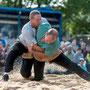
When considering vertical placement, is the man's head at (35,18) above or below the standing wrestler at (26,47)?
above

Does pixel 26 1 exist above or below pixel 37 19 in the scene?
above

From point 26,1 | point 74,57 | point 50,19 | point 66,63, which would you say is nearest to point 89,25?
point 26,1

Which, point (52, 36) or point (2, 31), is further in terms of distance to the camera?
point (2, 31)

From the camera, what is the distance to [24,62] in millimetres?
4996

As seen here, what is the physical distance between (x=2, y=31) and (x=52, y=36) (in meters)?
6.52

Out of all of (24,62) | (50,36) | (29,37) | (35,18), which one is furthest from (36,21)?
(24,62)

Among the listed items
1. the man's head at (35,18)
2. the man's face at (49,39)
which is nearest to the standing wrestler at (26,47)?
the man's head at (35,18)

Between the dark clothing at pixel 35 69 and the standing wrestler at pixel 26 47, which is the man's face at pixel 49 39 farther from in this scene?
the dark clothing at pixel 35 69

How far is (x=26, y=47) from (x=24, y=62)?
0.48 metres

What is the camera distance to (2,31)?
10188mm

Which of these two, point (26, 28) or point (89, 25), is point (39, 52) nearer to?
point (26, 28)

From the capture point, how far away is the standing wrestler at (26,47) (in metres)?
4.33

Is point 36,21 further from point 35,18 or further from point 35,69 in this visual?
point 35,69

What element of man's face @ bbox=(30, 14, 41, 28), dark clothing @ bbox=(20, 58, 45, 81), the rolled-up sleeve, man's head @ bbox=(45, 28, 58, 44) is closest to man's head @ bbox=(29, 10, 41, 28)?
man's face @ bbox=(30, 14, 41, 28)
